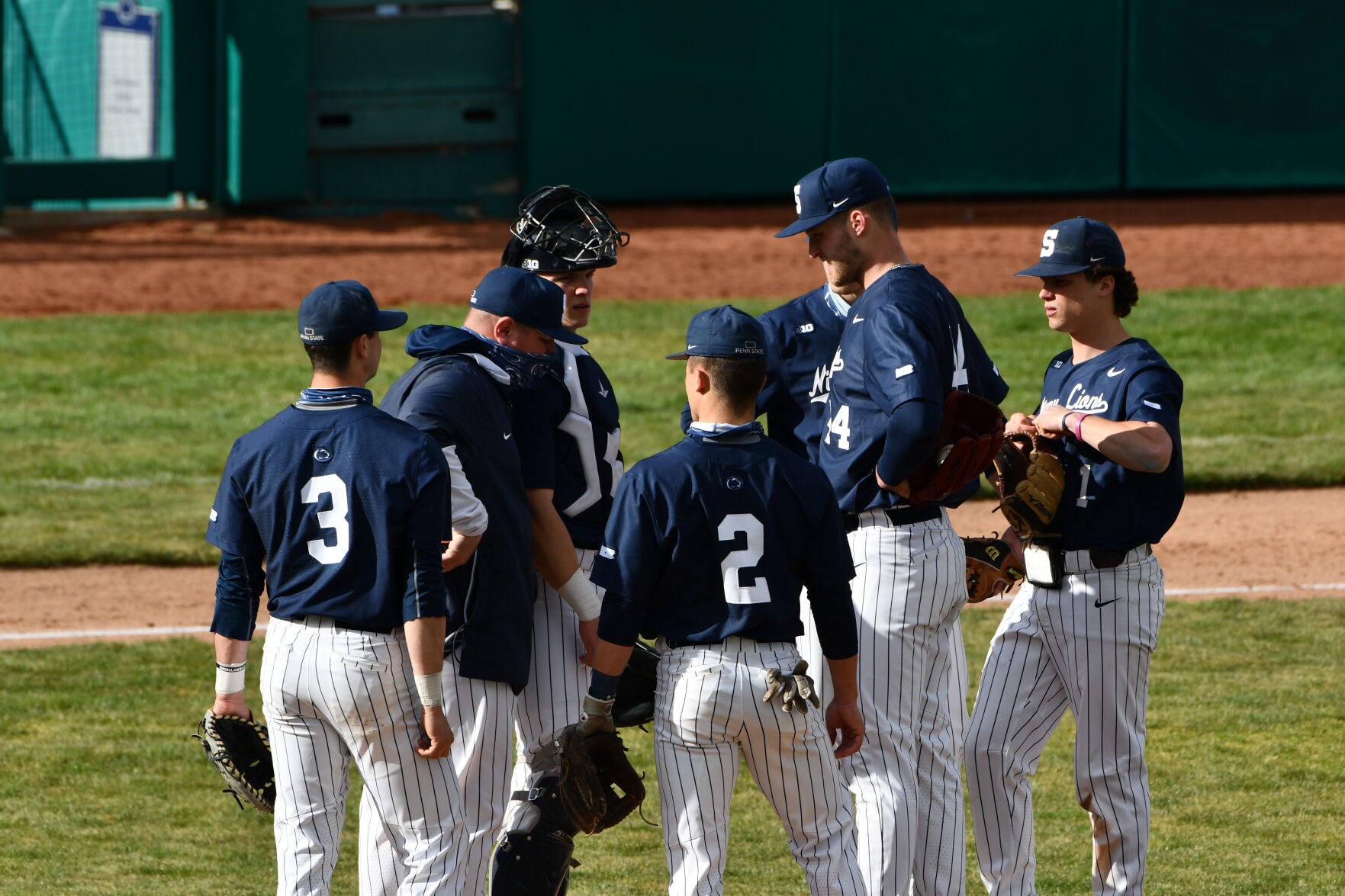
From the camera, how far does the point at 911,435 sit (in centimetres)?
375

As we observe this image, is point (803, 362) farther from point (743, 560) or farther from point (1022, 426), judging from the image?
point (743, 560)

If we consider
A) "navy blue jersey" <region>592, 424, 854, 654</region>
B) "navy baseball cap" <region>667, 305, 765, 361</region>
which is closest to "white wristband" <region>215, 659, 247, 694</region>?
"navy blue jersey" <region>592, 424, 854, 654</region>

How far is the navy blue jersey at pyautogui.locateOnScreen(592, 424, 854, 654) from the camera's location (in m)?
3.45

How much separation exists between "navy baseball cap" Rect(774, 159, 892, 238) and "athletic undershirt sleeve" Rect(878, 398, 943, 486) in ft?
1.84

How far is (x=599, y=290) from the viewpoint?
14891 mm

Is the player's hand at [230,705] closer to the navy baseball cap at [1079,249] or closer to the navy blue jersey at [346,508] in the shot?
the navy blue jersey at [346,508]

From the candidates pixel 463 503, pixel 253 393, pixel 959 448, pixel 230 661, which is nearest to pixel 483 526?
pixel 463 503

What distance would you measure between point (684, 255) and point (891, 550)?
12667 millimetres

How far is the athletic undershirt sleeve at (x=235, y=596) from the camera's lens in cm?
356

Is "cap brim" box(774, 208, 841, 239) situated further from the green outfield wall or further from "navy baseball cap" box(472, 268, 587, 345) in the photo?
the green outfield wall

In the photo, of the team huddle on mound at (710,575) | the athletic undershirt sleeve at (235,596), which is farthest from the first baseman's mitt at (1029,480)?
the athletic undershirt sleeve at (235,596)

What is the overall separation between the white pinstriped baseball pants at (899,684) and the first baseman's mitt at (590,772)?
0.63 m

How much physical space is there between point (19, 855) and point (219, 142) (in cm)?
1485

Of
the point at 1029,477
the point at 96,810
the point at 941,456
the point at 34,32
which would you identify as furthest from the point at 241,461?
the point at 34,32
